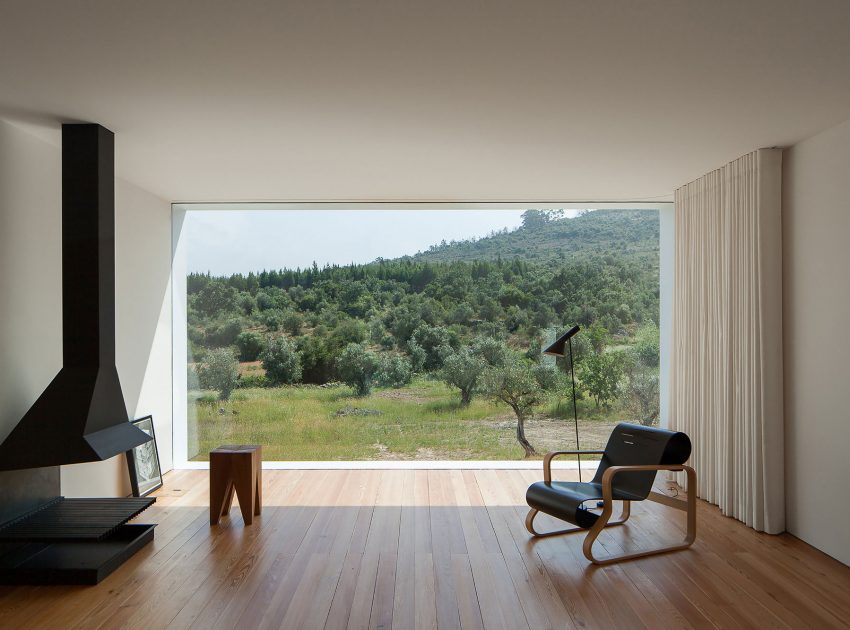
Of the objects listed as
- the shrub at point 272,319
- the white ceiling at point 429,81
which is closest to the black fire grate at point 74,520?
the white ceiling at point 429,81

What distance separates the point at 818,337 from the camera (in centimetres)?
435

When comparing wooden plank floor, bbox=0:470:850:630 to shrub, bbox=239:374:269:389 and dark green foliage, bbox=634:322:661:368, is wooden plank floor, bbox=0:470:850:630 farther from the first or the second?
dark green foliage, bbox=634:322:661:368

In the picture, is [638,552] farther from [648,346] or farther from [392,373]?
[392,373]

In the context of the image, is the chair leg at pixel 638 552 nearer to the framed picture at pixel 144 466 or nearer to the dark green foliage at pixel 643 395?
the dark green foliage at pixel 643 395

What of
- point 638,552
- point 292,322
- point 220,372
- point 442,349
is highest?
point 292,322

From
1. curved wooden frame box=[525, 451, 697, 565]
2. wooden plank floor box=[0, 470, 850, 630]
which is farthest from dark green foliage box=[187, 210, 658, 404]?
curved wooden frame box=[525, 451, 697, 565]

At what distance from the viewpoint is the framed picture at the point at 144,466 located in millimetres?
5520

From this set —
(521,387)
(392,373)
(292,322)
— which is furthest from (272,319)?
(521,387)

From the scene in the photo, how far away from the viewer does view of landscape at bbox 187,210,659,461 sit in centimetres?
721

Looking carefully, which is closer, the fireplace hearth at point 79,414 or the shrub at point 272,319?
the fireplace hearth at point 79,414

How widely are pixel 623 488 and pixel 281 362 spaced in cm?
404

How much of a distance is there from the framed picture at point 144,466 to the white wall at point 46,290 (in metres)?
0.09

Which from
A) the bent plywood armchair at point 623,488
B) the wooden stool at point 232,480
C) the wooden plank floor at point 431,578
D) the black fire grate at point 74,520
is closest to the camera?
the wooden plank floor at point 431,578

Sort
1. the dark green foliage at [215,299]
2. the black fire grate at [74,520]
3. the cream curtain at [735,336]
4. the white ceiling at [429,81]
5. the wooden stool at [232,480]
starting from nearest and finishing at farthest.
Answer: the white ceiling at [429,81] < the black fire grate at [74,520] < the cream curtain at [735,336] < the wooden stool at [232,480] < the dark green foliage at [215,299]
